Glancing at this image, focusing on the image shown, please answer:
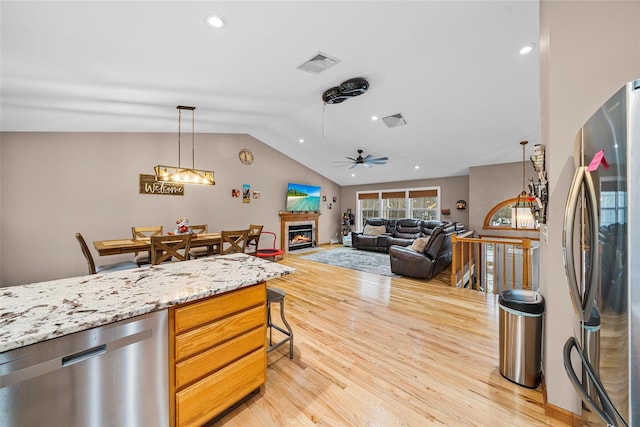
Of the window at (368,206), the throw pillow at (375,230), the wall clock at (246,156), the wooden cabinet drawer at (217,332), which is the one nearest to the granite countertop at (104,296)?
the wooden cabinet drawer at (217,332)

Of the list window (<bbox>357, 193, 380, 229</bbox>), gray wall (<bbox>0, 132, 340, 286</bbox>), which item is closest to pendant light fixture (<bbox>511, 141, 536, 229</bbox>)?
window (<bbox>357, 193, 380, 229</bbox>)

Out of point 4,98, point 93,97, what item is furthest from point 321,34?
point 4,98

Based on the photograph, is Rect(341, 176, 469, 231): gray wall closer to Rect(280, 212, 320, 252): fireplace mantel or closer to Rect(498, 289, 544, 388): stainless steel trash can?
Rect(280, 212, 320, 252): fireplace mantel

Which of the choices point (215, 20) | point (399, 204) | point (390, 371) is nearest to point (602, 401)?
point (390, 371)

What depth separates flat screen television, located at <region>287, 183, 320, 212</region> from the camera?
7449 mm

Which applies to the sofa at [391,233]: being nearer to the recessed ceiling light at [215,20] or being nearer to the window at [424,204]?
the window at [424,204]

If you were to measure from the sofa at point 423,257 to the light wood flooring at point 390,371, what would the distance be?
37.4 inches

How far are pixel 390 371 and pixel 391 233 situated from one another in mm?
6037

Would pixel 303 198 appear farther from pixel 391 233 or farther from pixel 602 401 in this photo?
pixel 602 401

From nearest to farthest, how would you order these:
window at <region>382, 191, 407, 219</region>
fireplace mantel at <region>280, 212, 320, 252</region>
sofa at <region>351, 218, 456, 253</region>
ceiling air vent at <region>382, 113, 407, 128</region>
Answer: ceiling air vent at <region>382, 113, 407, 128</region>, sofa at <region>351, 218, 456, 253</region>, fireplace mantel at <region>280, 212, 320, 252</region>, window at <region>382, 191, 407, 219</region>

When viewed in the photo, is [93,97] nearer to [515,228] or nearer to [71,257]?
[71,257]

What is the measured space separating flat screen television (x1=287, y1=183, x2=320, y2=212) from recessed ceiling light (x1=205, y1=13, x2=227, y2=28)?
552cm

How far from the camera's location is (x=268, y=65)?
268 centimetres

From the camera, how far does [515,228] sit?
6.09 metres
